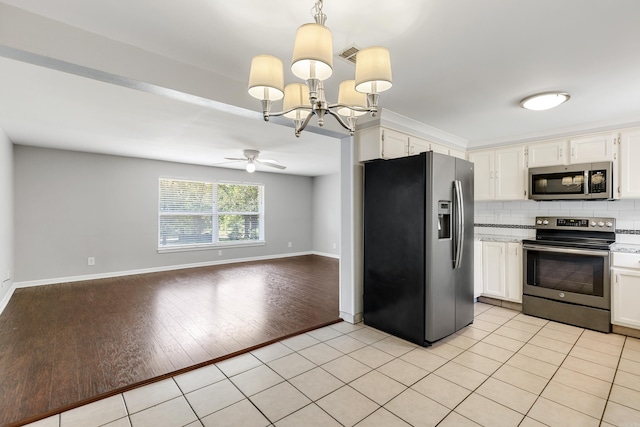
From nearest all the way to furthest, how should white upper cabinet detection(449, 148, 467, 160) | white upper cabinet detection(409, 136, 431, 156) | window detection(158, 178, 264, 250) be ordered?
white upper cabinet detection(409, 136, 431, 156), white upper cabinet detection(449, 148, 467, 160), window detection(158, 178, 264, 250)

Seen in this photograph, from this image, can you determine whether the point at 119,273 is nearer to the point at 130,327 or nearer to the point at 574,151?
the point at 130,327

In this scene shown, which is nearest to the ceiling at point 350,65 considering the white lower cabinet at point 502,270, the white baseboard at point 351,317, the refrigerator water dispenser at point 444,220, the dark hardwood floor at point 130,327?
the refrigerator water dispenser at point 444,220

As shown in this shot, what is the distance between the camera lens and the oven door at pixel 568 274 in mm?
3172

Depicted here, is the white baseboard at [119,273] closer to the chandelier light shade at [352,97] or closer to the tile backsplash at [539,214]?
the tile backsplash at [539,214]

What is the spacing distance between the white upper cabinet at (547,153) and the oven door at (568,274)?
3.42 feet

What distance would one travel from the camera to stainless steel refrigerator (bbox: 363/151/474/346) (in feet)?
9.07

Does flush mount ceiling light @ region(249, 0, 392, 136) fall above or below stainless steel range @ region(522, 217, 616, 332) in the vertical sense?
above

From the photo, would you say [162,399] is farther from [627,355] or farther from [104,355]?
[627,355]

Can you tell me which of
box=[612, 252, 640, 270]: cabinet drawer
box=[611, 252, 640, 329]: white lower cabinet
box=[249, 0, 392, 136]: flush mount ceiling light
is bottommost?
box=[611, 252, 640, 329]: white lower cabinet

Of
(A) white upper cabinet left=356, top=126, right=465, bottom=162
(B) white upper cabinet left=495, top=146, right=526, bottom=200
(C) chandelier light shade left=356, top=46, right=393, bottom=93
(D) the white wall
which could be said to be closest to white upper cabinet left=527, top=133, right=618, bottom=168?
(B) white upper cabinet left=495, top=146, right=526, bottom=200

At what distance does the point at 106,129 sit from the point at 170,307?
2481 millimetres

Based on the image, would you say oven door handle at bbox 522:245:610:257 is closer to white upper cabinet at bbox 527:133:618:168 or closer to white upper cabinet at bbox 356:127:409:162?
white upper cabinet at bbox 527:133:618:168

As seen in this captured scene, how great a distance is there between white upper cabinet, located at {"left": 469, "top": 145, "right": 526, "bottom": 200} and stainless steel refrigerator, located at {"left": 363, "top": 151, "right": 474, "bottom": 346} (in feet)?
3.89

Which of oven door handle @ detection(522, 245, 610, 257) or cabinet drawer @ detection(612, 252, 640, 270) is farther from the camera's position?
oven door handle @ detection(522, 245, 610, 257)
